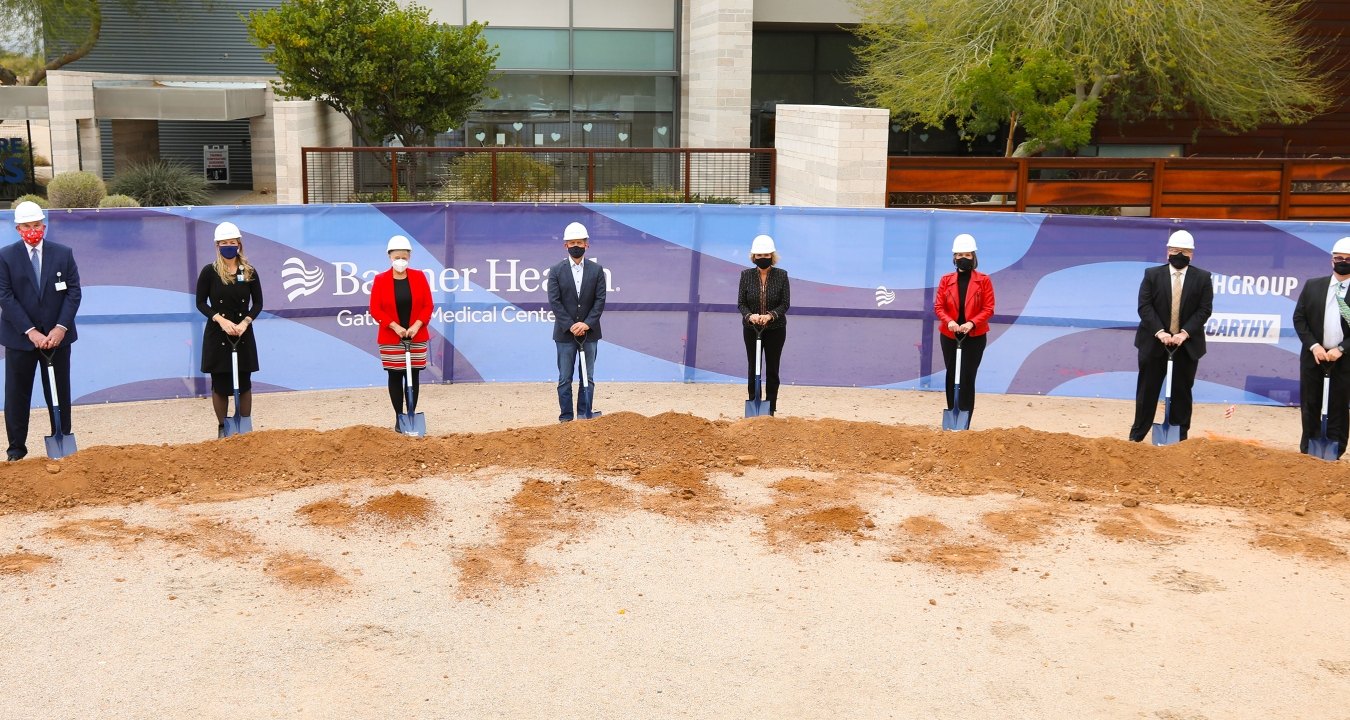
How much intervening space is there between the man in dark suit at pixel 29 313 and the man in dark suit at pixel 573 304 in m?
4.01

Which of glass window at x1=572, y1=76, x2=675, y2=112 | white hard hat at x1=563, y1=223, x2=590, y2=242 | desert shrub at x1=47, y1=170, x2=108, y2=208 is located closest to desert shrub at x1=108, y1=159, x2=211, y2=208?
desert shrub at x1=47, y1=170, x2=108, y2=208

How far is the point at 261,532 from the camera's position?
9117 mm

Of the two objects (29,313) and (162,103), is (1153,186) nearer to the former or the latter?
(29,313)

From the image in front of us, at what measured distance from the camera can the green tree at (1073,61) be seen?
70.5 feet

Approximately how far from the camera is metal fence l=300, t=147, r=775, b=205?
20703mm

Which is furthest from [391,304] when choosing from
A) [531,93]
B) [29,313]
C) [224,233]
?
[531,93]

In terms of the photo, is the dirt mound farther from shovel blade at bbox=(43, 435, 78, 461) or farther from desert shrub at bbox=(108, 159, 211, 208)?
desert shrub at bbox=(108, 159, 211, 208)

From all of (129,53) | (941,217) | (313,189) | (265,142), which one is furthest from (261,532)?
(129,53)

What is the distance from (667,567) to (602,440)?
2.63 m

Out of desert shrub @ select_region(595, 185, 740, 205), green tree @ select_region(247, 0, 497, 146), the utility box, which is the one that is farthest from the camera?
the utility box

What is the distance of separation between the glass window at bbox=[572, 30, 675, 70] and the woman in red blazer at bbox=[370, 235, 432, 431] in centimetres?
1992

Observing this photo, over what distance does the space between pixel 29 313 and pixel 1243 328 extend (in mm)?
11408

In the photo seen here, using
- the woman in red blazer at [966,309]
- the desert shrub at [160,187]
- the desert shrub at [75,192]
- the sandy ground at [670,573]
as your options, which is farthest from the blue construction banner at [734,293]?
the desert shrub at [160,187]

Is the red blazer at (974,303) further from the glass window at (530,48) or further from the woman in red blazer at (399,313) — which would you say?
the glass window at (530,48)
